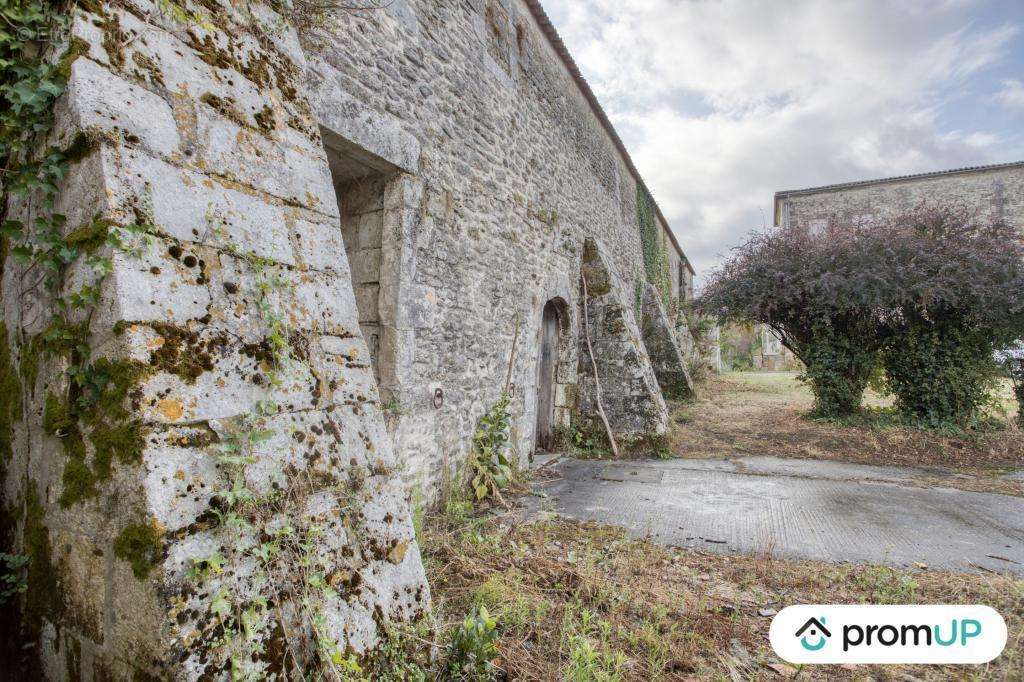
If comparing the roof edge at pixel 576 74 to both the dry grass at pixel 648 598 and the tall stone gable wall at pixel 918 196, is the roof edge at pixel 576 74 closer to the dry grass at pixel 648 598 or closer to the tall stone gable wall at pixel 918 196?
the dry grass at pixel 648 598

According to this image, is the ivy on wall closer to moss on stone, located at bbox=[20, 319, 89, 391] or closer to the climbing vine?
the climbing vine

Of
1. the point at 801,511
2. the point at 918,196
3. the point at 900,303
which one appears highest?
the point at 918,196

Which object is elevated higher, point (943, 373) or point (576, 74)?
point (576, 74)

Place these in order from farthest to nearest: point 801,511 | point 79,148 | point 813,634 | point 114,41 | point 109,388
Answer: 1. point 801,511
2. point 813,634
3. point 114,41
4. point 79,148
5. point 109,388

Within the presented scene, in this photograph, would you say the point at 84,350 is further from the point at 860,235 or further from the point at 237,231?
the point at 860,235

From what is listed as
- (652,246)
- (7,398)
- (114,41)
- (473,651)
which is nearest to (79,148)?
(114,41)

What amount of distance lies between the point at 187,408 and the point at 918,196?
2519cm

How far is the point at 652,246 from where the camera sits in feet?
44.5

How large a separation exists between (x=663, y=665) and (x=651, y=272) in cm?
1219

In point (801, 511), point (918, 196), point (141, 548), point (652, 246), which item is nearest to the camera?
point (141, 548)

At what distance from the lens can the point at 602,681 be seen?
76.0 inches

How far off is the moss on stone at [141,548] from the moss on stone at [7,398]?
0.83 meters

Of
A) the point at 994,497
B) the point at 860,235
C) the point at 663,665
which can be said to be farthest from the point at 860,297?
the point at 663,665

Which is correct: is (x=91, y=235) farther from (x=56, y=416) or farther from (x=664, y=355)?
(x=664, y=355)
